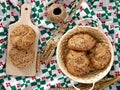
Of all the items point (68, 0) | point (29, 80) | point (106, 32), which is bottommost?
point (29, 80)

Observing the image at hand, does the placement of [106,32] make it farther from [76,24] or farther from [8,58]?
[8,58]

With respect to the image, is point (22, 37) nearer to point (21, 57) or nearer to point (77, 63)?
point (21, 57)

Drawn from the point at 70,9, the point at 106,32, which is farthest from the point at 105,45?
the point at 70,9

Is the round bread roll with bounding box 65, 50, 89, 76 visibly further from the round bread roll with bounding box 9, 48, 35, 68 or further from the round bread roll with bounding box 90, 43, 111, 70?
the round bread roll with bounding box 9, 48, 35, 68

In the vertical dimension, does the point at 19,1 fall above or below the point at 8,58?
above

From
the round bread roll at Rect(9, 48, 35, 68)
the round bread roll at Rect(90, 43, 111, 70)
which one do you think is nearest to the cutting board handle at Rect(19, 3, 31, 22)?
Answer: the round bread roll at Rect(9, 48, 35, 68)

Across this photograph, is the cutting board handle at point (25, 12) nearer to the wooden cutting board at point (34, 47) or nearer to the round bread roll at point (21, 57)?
the wooden cutting board at point (34, 47)
